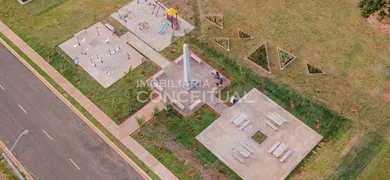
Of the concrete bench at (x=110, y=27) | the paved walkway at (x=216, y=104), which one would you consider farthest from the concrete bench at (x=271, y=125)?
the concrete bench at (x=110, y=27)

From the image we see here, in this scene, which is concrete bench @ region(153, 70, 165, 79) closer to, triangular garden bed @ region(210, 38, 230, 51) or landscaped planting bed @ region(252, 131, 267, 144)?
triangular garden bed @ region(210, 38, 230, 51)

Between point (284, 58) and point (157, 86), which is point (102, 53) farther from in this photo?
point (284, 58)

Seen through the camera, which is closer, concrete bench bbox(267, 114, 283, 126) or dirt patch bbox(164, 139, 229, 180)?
dirt patch bbox(164, 139, 229, 180)

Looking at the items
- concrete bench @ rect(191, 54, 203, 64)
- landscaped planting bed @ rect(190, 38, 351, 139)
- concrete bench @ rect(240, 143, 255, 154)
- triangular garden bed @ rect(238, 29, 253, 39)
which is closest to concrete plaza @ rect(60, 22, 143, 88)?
concrete bench @ rect(191, 54, 203, 64)

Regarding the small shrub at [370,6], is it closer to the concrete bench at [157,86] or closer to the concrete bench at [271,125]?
the concrete bench at [271,125]

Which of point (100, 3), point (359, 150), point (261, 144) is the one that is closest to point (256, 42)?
point (261, 144)

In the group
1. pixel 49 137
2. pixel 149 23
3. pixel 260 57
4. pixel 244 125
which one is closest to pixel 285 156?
pixel 244 125
